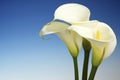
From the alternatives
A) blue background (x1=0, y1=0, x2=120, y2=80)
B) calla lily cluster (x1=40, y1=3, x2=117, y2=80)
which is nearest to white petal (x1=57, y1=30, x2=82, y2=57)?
calla lily cluster (x1=40, y1=3, x2=117, y2=80)

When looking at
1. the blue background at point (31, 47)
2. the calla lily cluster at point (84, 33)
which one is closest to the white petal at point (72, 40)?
the calla lily cluster at point (84, 33)

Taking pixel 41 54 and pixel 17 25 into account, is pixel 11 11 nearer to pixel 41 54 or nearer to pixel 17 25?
pixel 17 25

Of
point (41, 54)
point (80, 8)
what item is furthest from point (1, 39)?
point (80, 8)

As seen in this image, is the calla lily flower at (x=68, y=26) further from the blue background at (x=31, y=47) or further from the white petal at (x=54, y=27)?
the blue background at (x=31, y=47)

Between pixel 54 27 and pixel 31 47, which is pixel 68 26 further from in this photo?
pixel 31 47

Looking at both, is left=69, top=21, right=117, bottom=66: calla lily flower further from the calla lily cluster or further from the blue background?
the blue background

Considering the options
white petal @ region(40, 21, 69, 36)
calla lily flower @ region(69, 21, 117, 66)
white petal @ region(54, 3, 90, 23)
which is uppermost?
white petal @ region(54, 3, 90, 23)

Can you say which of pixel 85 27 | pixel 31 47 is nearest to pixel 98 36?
pixel 85 27
